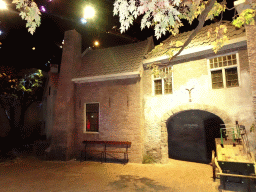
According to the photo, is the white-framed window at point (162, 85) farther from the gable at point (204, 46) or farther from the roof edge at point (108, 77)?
the roof edge at point (108, 77)

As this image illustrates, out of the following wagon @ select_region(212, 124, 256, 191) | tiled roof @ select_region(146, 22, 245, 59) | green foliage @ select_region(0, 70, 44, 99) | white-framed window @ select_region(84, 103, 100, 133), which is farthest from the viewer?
green foliage @ select_region(0, 70, 44, 99)

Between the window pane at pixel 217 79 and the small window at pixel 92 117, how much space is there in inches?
285

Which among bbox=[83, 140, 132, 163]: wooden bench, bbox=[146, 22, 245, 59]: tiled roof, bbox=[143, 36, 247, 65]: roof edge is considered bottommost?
bbox=[83, 140, 132, 163]: wooden bench

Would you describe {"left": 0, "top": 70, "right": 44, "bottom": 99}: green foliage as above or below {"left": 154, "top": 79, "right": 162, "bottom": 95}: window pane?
above

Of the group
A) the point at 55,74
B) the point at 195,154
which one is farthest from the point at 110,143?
the point at 55,74

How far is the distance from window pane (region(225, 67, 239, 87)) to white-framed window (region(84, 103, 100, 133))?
7.75m

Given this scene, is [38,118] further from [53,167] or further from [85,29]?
[53,167]

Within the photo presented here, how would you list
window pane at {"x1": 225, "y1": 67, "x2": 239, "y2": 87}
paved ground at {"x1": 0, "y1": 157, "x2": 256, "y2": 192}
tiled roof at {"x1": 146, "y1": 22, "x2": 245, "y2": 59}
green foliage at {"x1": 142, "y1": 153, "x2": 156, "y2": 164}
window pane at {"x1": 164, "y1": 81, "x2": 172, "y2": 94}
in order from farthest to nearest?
1. window pane at {"x1": 164, "y1": 81, "x2": 172, "y2": 94}
2. green foliage at {"x1": 142, "y1": 153, "x2": 156, "y2": 164}
3. window pane at {"x1": 225, "y1": 67, "x2": 239, "y2": 87}
4. tiled roof at {"x1": 146, "y1": 22, "x2": 245, "y2": 59}
5. paved ground at {"x1": 0, "y1": 157, "x2": 256, "y2": 192}

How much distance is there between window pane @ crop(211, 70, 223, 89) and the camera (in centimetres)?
813

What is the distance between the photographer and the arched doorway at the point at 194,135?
10.7 m

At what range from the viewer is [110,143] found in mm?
10062

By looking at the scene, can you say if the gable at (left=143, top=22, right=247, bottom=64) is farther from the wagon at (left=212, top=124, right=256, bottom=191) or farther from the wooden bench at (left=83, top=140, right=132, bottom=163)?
the wooden bench at (left=83, top=140, right=132, bottom=163)

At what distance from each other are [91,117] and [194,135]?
287 inches

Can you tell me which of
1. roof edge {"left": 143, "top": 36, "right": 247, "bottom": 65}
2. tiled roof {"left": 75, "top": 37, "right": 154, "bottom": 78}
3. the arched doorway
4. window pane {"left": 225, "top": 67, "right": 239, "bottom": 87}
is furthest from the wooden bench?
window pane {"left": 225, "top": 67, "right": 239, "bottom": 87}
